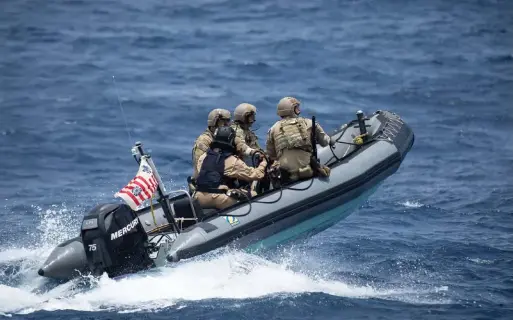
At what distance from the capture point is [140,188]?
13.8 m

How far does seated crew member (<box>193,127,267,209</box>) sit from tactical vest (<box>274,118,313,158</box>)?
57cm

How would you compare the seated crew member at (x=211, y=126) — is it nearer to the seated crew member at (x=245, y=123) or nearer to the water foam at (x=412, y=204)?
the seated crew member at (x=245, y=123)

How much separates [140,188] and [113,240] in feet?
2.53

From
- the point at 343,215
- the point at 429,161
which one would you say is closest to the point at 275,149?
the point at 343,215

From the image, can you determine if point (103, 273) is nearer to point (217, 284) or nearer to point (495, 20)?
point (217, 284)

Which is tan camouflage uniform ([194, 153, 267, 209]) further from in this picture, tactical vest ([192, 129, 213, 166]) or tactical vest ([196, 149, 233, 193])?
tactical vest ([192, 129, 213, 166])

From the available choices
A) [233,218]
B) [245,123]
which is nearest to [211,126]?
[245,123]

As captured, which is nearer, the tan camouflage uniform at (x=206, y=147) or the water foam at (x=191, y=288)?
the water foam at (x=191, y=288)

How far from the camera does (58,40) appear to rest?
104 feet

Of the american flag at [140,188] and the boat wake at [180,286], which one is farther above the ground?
the american flag at [140,188]

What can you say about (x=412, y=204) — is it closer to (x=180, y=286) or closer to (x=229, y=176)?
(x=229, y=176)

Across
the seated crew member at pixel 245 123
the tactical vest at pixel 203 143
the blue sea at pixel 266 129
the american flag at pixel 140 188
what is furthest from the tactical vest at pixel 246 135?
the american flag at pixel 140 188

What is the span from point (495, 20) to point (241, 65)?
25.9ft

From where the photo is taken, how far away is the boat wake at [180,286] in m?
13.2
